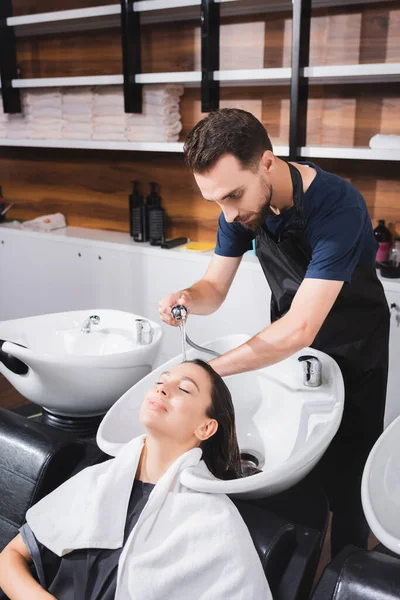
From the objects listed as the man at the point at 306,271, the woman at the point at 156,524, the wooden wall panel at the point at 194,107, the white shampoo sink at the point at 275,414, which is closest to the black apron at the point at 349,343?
the man at the point at 306,271

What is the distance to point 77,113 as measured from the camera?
324cm

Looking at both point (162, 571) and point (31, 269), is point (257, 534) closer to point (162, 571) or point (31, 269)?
point (162, 571)

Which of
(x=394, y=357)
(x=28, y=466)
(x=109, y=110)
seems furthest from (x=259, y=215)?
(x=109, y=110)

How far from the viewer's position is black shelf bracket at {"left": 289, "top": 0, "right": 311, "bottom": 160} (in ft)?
8.09

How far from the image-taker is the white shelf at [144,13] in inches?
108

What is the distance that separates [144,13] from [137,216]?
0.98 meters

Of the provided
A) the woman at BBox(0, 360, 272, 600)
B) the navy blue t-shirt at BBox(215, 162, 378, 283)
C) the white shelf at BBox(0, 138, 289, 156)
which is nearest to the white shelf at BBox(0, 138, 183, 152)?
the white shelf at BBox(0, 138, 289, 156)

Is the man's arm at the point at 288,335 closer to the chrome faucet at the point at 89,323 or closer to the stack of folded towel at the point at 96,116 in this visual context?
the chrome faucet at the point at 89,323

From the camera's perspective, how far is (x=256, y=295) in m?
2.83

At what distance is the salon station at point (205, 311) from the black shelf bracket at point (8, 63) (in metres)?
0.02

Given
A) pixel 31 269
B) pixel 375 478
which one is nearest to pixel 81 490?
pixel 375 478

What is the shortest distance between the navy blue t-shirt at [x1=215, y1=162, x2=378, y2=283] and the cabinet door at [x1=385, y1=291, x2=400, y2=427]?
924 millimetres

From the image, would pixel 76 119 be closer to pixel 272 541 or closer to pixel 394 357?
pixel 394 357

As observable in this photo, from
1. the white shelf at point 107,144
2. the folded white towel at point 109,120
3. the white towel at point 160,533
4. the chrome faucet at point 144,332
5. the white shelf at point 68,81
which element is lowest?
the white towel at point 160,533
